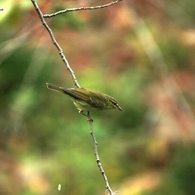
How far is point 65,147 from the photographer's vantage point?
331 inches

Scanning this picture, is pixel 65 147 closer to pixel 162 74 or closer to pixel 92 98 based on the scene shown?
pixel 162 74

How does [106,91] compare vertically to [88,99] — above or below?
above

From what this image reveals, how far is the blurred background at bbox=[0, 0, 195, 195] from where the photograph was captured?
5996 millimetres

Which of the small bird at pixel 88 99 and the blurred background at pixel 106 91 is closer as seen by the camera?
the small bird at pixel 88 99

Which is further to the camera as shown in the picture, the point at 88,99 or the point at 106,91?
the point at 106,91

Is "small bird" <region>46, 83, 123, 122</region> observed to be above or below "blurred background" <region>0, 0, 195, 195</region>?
below

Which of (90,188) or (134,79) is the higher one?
(134,79)

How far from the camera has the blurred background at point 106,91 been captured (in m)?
6.00

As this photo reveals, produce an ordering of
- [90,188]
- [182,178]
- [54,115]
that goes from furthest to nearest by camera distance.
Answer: [54,115]
[90,188]
[182,178]

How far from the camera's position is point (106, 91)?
29.5 ft

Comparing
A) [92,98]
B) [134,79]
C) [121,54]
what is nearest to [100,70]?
[134,79]

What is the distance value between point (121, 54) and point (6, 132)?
1.73 metres

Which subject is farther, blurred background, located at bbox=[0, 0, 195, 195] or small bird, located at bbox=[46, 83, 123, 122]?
blurred background, located at bbox=[0, 0, 195, 195]

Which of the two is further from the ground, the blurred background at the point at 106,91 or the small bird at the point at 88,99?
the blurred background at the point at 106,91
